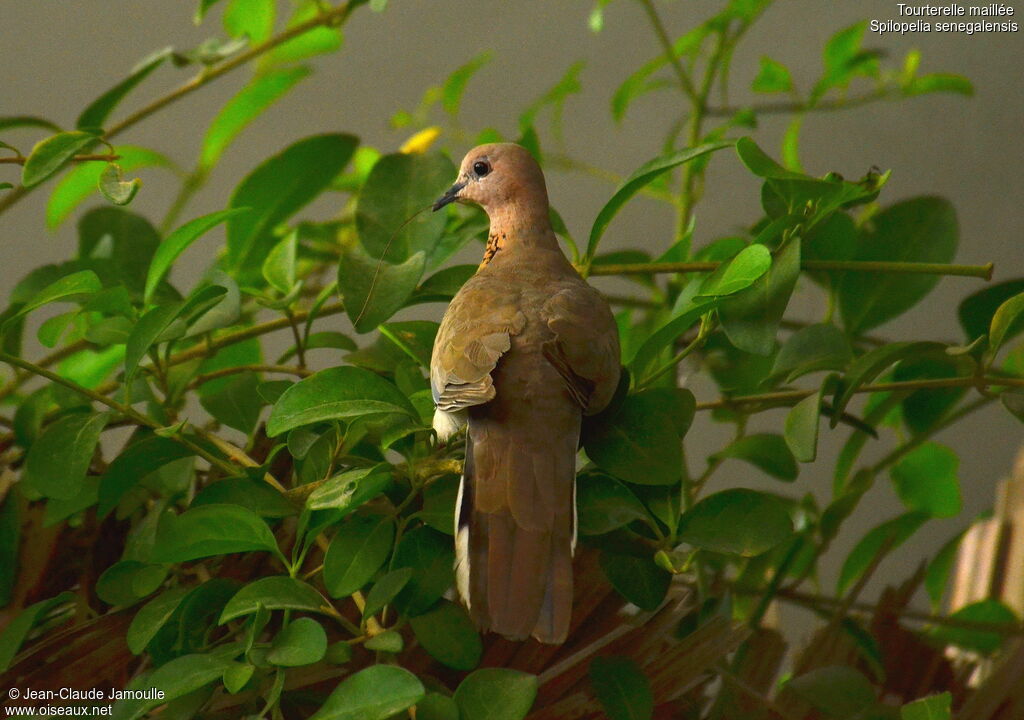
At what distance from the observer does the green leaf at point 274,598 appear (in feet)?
1.38

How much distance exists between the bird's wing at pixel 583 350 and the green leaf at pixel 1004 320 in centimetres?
19

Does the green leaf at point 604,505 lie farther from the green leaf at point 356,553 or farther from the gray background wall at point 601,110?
the gray background wall at point 601,110

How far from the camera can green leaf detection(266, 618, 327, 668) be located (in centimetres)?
41

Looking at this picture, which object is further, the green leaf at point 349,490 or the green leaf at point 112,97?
the green leaf at point 112,97

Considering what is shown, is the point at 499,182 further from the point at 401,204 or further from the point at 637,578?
the point at 637,578

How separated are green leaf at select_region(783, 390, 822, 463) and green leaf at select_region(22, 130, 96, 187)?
381 mm

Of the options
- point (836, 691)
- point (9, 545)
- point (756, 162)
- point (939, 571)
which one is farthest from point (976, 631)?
point (9, 545)

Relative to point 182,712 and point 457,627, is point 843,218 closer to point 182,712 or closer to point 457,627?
point 457,627

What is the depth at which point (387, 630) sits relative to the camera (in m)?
0.44

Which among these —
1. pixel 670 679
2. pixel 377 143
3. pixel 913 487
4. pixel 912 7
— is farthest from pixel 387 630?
pixel 912 7

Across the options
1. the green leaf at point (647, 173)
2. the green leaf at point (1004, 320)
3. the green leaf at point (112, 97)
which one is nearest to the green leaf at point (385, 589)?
the green leaf at point (647, 173)

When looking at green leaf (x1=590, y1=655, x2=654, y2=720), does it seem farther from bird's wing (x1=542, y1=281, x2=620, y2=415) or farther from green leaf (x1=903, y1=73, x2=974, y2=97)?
green leaf (x1=903, y1=73, x2=974, y2=97)

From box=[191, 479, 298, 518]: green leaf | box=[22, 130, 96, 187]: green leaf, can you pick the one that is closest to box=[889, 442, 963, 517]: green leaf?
box=[191, 479, 298, 518]: green leaf

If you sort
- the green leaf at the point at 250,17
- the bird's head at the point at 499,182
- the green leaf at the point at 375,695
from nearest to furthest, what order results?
the green leaf at the point at 375,695
the bird's head at the point at 499,182
the green leaf at the point at 250,17
